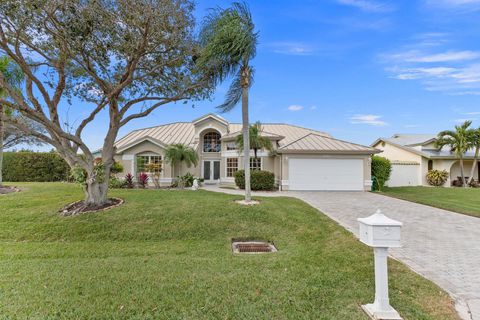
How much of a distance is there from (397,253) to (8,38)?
44.7 ft

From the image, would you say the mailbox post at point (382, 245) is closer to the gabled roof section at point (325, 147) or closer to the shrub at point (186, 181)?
the gabled roof section at point (325, 147)

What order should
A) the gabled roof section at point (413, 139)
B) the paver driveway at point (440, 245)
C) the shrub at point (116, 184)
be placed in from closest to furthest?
the paver driveway at point (440, 245), the shrub at point (116, 184), the gabled roof section at point (413, 139)

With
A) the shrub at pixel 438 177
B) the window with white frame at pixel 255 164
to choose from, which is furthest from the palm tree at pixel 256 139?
the shrub at pixel 438 177

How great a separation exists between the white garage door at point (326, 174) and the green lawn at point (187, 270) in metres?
9.12

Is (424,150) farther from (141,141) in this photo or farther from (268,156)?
(141,141)

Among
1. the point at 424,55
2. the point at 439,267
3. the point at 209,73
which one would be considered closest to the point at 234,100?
the point at 209,73

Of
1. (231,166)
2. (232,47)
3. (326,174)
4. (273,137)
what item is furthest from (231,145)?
(232,47)

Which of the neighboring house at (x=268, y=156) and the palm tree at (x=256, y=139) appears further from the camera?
the neighboring house at (x=268, y=156)

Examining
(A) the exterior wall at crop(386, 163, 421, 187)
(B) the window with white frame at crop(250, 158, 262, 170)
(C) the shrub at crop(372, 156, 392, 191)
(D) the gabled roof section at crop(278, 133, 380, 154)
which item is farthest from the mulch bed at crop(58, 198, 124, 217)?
(A) the exterior wall at crop(386, 163, 421, 187)

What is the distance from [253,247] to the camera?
21.7 ft

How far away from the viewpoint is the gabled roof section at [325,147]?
17.1 m

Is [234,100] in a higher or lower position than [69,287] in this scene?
higher

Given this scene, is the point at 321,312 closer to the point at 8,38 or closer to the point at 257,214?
the point at 257,214

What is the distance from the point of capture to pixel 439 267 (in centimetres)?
485
